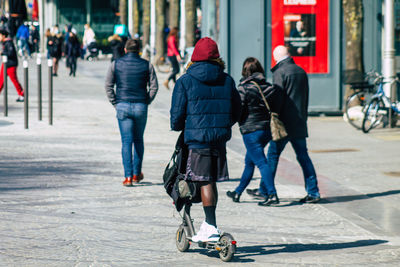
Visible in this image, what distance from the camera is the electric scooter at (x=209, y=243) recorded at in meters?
6.11

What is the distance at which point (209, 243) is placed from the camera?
6234mm

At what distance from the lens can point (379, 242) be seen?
23.0 ft

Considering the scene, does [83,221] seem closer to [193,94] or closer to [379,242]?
[193,94]

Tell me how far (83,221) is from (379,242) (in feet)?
8.44

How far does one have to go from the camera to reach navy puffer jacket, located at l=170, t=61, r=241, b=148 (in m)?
6.23

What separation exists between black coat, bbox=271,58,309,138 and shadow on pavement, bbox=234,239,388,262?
2006 millimetres

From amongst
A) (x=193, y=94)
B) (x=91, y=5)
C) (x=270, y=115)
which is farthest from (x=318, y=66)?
(x=91, y=5)

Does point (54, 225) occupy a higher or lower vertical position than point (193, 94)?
lower

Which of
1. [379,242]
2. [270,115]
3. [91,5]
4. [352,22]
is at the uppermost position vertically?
[91,5]

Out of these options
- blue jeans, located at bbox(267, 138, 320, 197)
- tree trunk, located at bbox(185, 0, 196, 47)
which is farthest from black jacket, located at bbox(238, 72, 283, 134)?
tree trunk, located at bbox(185, 0, 196, 47)

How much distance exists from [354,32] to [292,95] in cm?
867

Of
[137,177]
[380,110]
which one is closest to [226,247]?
[137,177]

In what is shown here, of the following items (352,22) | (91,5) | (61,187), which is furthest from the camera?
(91,5)

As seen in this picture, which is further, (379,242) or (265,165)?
(265,165)
